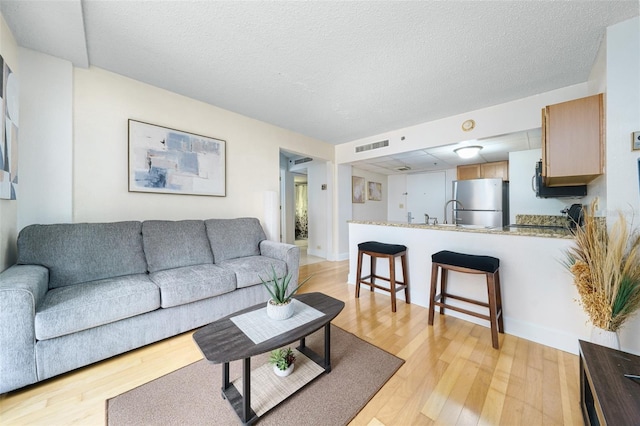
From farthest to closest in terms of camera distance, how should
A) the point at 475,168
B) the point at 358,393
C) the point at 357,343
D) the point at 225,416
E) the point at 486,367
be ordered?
the point at 475,168 < the point at 357,343 < the point at 486,367 < the point at 358,393 < the point at 225,416

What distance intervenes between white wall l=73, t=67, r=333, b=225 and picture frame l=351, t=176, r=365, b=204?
238 centimetres

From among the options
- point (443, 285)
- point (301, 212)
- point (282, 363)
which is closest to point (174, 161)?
point (282, 363)

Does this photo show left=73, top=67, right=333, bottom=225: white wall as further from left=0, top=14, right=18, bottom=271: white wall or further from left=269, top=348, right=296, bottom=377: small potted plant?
left=269, top=348, right=296, bottom=377: small potted plant

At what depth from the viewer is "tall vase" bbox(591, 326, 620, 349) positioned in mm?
A: 1297

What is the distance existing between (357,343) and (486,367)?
0.87 m

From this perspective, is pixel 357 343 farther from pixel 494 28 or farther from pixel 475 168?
pixel 475 168

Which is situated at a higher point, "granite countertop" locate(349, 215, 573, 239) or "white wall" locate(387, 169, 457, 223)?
"white wall" locate(387, 169, 457, 223)

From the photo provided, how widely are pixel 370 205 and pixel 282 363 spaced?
481 cm

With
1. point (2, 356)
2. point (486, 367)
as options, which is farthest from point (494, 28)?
point (2, 356)

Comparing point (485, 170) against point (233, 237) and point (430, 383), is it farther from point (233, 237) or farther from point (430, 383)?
point (233, 237)

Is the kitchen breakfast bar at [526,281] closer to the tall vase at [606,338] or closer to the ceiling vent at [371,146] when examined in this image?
the tall vase at [606,338]

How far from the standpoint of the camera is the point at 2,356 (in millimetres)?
1238

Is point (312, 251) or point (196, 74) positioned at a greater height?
point (196, 74)

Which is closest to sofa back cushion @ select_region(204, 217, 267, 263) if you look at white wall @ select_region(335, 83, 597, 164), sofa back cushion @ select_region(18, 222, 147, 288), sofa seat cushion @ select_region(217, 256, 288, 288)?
sofa seat cushion @ select_region(217, 256, 288, 288)
